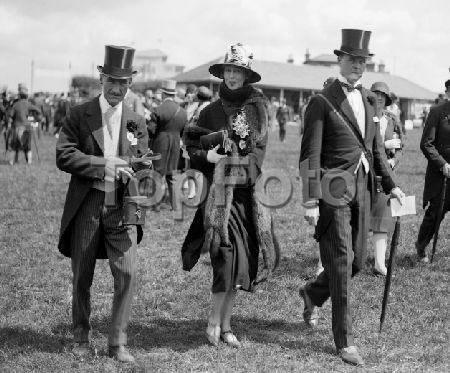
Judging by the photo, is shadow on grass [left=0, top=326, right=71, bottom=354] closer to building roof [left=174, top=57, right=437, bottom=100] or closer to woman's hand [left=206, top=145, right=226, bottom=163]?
woman's hand [left=206, top=145, right=226, bottom=163]

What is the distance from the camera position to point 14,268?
7938 millimetres

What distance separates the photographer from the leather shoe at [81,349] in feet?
16.9

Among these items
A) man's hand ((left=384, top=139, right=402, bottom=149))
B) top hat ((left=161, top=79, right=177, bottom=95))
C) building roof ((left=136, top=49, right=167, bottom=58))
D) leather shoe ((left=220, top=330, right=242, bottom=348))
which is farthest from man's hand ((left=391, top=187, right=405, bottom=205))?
building roof ((left=136, top=49, right=167, bottom=58))

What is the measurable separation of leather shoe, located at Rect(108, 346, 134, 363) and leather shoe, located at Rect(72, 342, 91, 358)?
177 mm

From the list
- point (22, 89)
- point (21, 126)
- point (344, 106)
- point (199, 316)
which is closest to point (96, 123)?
point (344, 106)

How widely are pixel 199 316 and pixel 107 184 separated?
1.89 m

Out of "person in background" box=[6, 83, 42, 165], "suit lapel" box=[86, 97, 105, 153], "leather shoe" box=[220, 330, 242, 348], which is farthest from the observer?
"person in background" box=[6, 83, 42, 165]

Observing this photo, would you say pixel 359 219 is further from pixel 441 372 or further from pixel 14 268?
pixel 14 268

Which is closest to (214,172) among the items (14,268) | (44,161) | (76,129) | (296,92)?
(76,129)

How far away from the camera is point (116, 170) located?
4930mm

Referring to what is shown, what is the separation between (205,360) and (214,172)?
139 centimetres

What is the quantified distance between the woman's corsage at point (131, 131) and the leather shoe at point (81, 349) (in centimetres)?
150

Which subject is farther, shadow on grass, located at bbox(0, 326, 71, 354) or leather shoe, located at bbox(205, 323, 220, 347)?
leather shoe, located at bbox(205, 323, 220, 347)

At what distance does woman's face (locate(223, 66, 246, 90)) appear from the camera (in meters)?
5.47
